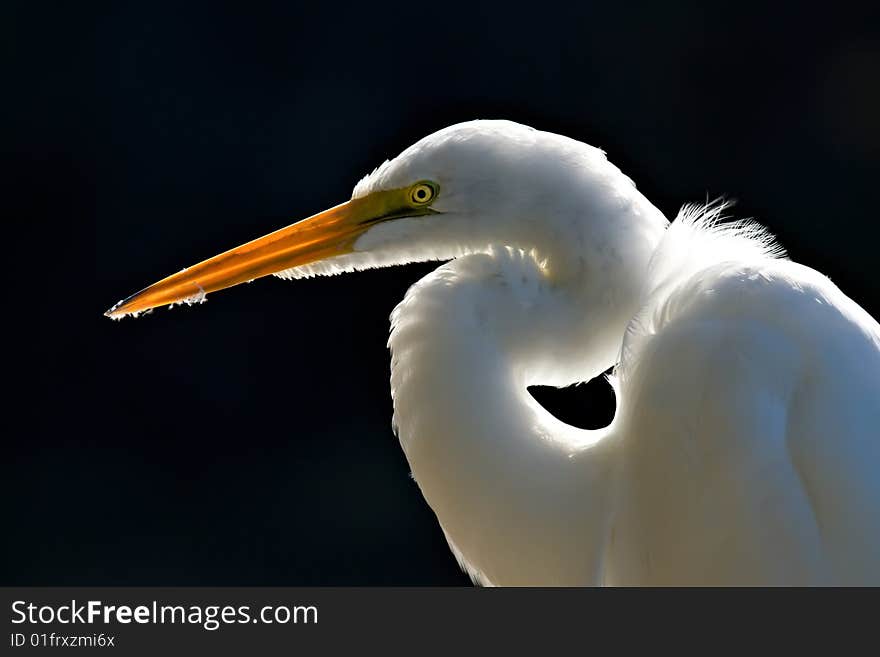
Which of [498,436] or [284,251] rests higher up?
[284,251]

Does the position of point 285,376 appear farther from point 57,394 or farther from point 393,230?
point 393,230

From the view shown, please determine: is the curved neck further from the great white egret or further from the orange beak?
the orange beak

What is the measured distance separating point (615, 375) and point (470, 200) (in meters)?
0.22

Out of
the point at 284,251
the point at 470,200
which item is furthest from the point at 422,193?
the point at 284,251

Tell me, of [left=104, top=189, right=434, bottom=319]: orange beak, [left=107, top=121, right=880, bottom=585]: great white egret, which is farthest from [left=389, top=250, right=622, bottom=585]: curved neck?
[left=104, top=189, right=434, bottom=319]: orange beak

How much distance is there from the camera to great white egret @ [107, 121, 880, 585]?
3.18 feet

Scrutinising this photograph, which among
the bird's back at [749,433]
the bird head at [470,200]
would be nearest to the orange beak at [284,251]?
the bird head at [470,200]

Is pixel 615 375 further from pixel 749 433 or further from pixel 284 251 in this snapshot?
pixel 284 251

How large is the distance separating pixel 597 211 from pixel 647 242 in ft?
0.20

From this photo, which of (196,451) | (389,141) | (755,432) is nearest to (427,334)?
(755,432)

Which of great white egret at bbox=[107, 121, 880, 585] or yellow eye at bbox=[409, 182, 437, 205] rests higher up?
yellow eye at bbox=[409, 182, 437, 205]

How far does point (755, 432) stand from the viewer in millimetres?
967

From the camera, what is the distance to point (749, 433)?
0.97 metres

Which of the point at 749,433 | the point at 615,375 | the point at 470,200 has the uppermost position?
the point at 470,200
